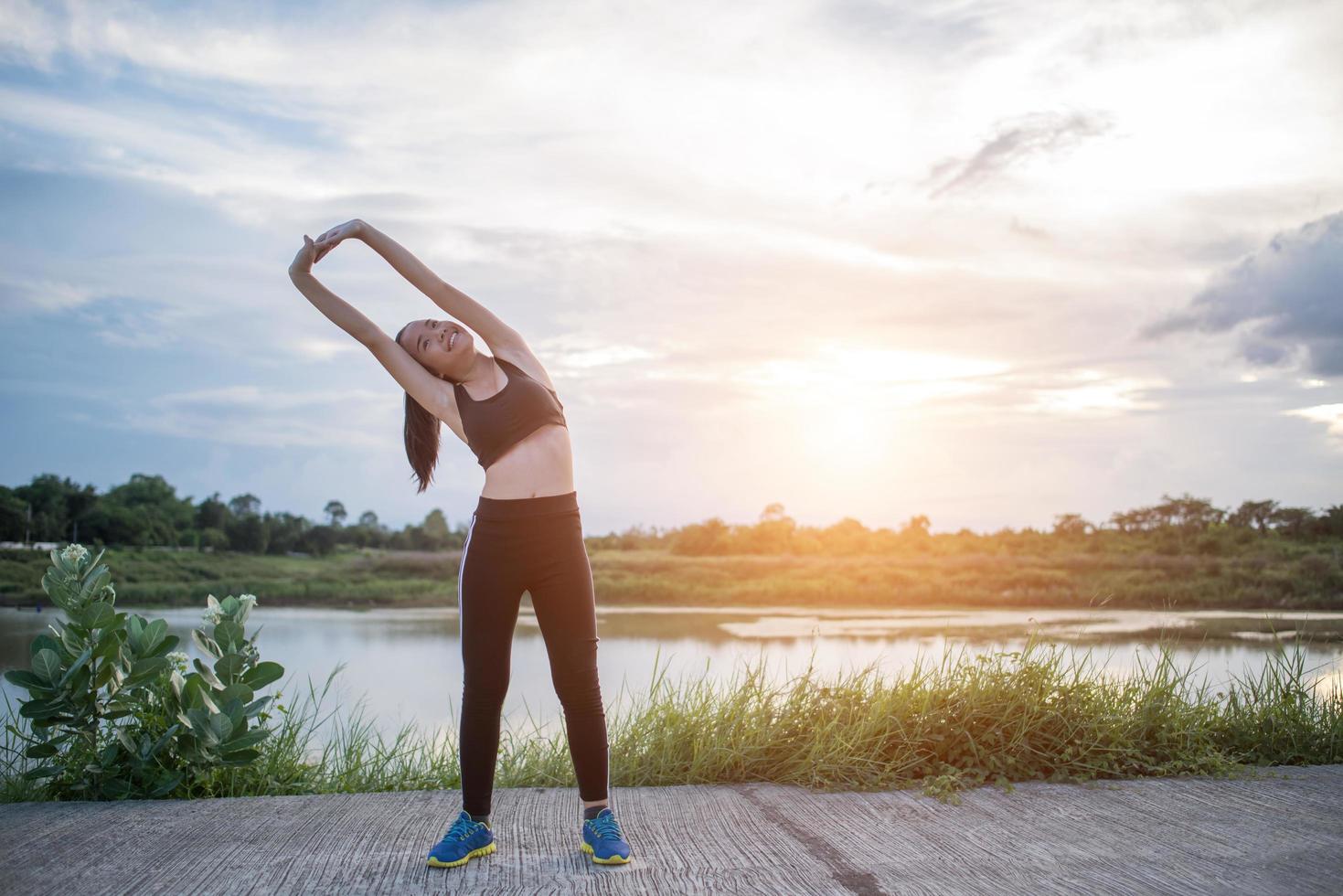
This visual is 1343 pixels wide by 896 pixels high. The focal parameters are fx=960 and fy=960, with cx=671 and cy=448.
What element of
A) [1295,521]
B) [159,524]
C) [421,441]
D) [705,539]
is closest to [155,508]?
[159,524]

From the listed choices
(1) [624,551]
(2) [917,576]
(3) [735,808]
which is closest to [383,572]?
(1) [624,551]

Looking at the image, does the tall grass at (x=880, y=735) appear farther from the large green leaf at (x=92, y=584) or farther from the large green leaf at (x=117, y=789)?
the large green leaf at (x=92, y=584)

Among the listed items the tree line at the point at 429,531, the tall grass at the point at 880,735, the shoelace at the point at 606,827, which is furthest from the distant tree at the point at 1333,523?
the shoelace at the point at 606,827

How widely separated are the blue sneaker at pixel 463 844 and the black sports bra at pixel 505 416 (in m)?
1.02

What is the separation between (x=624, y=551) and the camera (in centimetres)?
1516

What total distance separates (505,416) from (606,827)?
1.18 m

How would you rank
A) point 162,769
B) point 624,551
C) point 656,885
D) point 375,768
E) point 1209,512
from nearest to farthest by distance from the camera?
1. point 656,885
2. point 162,769
3. point 375,768
4. point 1209,512
5. point 624,551

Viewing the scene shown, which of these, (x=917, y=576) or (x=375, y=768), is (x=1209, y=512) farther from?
(x=375, y=768)

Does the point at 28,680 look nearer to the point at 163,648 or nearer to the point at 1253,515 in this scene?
the point at 163,648

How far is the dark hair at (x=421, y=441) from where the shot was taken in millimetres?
3092

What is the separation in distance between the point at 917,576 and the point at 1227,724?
10142 millimetres

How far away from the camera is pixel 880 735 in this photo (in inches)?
145

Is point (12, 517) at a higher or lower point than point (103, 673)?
higher

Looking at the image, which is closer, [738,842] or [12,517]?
[738,842]
